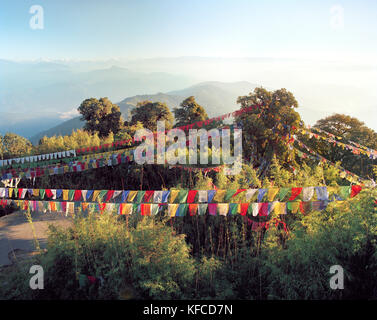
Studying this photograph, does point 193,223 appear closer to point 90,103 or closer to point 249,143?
point 249,143

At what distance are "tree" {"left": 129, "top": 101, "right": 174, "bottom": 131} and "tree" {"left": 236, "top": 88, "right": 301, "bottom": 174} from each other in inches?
525

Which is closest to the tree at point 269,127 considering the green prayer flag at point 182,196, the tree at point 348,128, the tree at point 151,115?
the green prayer flag at point 182,196

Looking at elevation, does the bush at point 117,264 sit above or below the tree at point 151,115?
below

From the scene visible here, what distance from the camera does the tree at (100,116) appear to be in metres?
24.3

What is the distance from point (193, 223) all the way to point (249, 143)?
4.14 meters

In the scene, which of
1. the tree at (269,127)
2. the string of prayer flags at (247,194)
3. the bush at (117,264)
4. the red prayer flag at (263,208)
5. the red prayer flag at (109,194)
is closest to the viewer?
the bush at (117,264)

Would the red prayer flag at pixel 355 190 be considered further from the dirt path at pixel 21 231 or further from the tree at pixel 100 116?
the tree at pixel 100 116

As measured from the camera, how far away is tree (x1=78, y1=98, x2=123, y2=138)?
24344 mm

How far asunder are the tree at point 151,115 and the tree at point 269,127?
13.3 metres

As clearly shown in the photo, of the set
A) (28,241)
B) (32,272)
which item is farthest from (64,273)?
(28,241)

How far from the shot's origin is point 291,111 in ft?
31.6

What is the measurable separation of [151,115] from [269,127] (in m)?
15.0

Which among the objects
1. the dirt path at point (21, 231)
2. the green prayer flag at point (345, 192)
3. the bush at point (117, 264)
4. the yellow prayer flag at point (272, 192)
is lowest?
the dirt path at point (21, 231)
